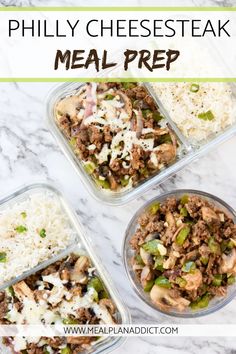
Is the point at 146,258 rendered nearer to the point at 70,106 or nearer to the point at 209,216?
the point at 209,216

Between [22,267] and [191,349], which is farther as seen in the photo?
[191,349]

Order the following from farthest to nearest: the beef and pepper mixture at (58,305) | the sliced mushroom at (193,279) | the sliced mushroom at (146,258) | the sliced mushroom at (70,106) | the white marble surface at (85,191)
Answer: the white marble surface at (85,191) → the sliced mushroom at (70,106) → the beef and pepper mixture at (58,305) → the sliced mushroom at (146,258) → the sliced mushroom at (193,279)

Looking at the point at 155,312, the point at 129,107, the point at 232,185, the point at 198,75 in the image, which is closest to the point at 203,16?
the point at 198,75

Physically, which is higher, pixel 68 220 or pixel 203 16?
pixel 203 16

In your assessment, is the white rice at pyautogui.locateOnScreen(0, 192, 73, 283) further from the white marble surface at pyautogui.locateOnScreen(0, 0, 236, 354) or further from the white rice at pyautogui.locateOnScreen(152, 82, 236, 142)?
the white rice at pyautogui.locateOnScreen(152, 82, 236, 142)

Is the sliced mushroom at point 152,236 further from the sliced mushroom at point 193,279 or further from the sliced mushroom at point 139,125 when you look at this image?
the sliced mushroom at point 139,125

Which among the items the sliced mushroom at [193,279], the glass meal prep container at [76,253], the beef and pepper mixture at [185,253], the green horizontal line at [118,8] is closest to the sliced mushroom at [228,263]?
the beef and pepper mixture at [185,253]

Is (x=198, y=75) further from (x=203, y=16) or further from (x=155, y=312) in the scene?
(x=155, y=312)
